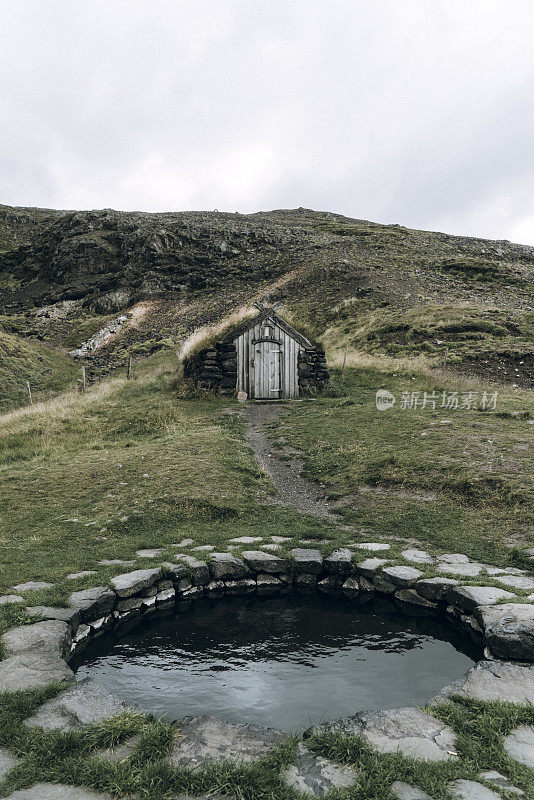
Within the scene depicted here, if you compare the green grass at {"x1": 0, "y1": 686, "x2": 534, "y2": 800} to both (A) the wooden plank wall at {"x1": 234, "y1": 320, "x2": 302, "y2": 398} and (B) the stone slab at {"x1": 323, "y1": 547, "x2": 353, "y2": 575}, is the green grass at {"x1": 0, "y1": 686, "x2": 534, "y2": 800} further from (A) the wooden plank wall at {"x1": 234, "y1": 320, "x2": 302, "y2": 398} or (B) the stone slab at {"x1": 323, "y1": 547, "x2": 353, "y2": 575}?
(A) the wooden plank wall at {"x1": 234, "y1": 320, "x2": 302, "y2": 398}

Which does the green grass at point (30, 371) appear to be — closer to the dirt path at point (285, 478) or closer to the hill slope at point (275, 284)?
the hill slope at point (275, 284)

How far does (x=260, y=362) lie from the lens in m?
21.3

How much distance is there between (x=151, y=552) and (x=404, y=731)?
4760mm

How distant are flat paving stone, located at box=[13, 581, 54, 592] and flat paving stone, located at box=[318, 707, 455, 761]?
4.08 metres

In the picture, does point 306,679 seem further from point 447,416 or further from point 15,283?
point 15,283

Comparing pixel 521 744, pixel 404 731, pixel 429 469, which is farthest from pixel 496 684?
pixel 429 469

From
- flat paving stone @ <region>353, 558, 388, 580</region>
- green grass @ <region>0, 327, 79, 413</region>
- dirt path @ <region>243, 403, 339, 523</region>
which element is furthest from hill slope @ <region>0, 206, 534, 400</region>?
flat paving stone @ <region>353, 558, 388, 580</region>

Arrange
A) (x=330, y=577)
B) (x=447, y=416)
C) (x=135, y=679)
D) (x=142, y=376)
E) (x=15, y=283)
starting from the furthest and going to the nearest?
(x=15, y=283), (x=142, y=376), (x=447, y=416), (x=330, y=577), (x=135, y=679)

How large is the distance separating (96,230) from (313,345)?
42797 millimetres

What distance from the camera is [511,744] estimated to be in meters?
3.31

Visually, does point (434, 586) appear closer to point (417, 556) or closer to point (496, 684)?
point (417, 556)

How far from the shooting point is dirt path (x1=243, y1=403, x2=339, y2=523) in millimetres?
9688

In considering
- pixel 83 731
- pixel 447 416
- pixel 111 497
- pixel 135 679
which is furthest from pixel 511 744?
pixel 447 416

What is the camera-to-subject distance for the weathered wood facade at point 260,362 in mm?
21219
